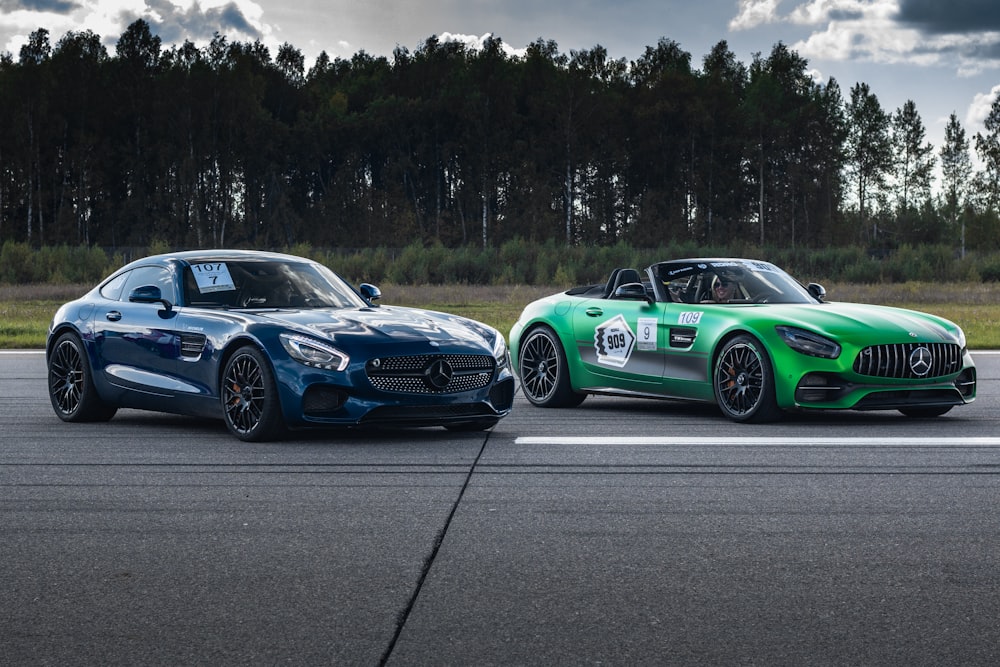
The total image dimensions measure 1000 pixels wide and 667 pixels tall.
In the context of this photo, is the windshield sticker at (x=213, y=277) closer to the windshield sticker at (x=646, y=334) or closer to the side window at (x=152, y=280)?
the side window at (x=152, y=280)

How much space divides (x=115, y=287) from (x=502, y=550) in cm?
614

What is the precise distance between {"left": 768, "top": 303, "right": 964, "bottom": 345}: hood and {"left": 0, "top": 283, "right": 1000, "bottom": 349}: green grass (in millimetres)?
11199

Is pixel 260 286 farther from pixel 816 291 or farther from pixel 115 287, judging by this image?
pixel 816 291

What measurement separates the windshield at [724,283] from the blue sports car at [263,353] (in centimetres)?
206

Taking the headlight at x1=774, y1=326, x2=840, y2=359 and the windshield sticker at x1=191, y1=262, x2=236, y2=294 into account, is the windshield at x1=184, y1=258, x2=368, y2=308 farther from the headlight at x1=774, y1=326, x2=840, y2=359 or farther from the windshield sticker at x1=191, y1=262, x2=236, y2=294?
the headlight at x1=774, y1=326, x2=840, y2=359

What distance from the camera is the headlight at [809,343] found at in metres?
10.3

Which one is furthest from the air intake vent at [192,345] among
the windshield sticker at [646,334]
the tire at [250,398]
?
the windshield sticker at [646,334]

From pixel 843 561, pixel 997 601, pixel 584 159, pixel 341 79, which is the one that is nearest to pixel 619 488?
pixel 843 561

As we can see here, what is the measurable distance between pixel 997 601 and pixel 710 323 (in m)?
6.17

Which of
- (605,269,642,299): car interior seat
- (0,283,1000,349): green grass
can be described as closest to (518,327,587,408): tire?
(605,269,642,299): car interior seat

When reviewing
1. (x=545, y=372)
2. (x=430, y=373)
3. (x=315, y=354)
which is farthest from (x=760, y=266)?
(x=315, y=354)

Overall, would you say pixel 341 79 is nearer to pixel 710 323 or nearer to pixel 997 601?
pixel 710 323

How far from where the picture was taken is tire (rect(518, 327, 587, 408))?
12.2 metres

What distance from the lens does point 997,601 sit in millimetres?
4875
